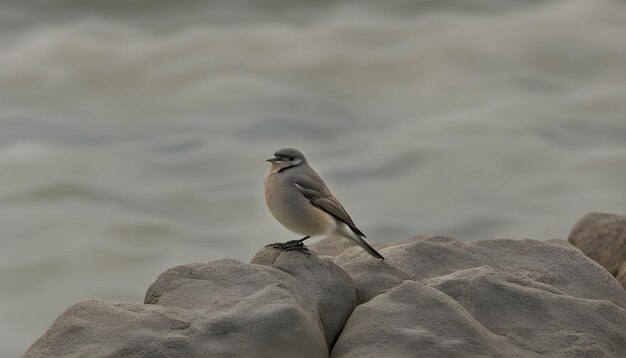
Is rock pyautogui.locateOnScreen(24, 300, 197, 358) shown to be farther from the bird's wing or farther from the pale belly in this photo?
the bird's wing

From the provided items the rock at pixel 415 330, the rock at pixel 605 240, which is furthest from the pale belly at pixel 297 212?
the rock at pixel 605 240

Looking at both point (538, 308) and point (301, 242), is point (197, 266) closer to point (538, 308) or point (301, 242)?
point (301, 242)

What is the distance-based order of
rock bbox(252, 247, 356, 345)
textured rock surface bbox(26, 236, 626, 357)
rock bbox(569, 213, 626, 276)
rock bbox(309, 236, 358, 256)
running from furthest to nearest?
1. rock bbox(569, 213, 626, 276)
2. rock bbox(309, 236, 358, 256)
3. rock bbox(252, 247, 356, 345)
4. textured rock surface bbox(26, 236, 626, 357)

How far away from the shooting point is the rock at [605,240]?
506 inches

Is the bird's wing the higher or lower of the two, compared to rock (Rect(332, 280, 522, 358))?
higher

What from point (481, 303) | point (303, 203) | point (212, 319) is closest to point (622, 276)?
point (481, 303)

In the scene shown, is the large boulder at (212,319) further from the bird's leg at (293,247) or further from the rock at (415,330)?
the bird's leg at (293,247)

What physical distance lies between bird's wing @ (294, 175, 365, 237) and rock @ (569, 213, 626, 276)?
3316mm

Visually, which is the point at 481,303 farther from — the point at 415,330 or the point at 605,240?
the point at 605,240

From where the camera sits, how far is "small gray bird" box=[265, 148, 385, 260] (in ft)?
35.1

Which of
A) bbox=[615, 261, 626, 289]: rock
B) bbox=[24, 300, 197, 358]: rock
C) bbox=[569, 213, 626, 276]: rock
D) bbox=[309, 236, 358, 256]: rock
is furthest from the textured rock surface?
bbox=[569, 213, 626, 276]: rock

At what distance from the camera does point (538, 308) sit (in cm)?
952

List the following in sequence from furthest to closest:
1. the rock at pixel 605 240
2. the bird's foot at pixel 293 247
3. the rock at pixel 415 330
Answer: the rock at pixel 605 240 → the bird's foot at pixel 293 247 → the rock at pixel 415 330

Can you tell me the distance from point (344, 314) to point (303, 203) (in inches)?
61.7
